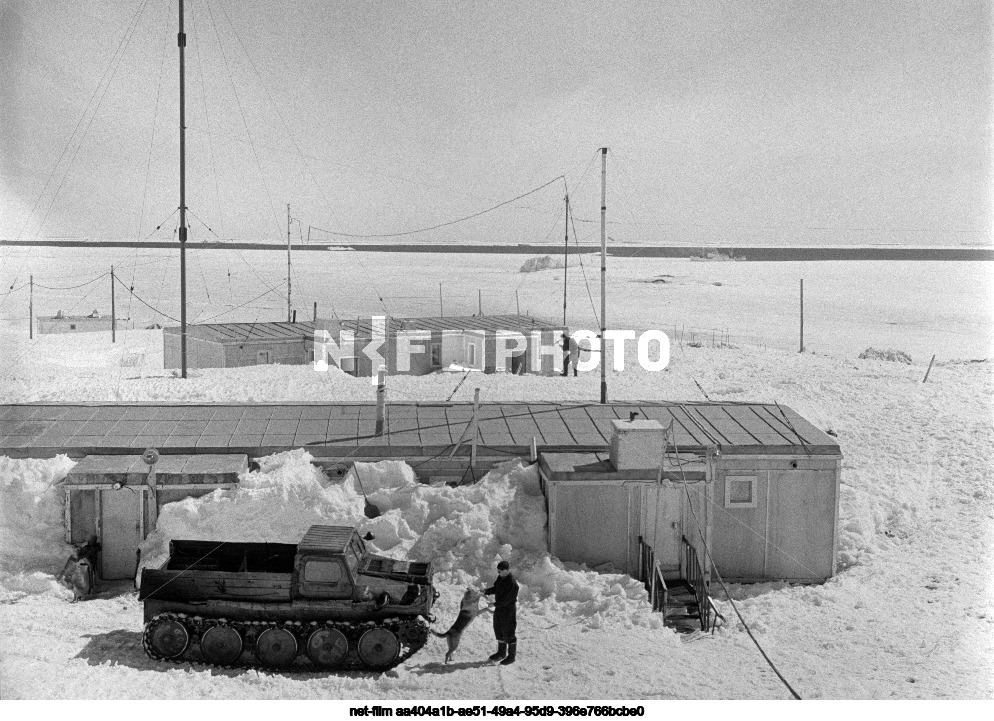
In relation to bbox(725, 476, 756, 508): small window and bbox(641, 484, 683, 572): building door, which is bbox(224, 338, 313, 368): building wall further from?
bbox(725, 476, 756, 508): small window

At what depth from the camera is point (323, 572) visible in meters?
7.97

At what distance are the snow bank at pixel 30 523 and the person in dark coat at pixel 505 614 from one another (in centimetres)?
453

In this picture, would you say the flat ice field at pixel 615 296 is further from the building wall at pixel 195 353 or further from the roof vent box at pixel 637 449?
the roof vent box at pixel 637 449

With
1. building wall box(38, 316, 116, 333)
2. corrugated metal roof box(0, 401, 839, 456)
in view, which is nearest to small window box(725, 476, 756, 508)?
corrugated metal roof box(0, 401, 839, 456)

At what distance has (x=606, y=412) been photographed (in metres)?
12.6

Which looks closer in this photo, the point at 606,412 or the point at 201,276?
the point at 606,412

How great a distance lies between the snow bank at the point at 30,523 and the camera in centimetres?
963

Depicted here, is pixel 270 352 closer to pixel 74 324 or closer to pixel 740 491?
pixel 740 491

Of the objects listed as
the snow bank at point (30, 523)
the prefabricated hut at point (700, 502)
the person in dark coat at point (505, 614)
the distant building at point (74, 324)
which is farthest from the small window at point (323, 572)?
the distant building at point (74, 324)

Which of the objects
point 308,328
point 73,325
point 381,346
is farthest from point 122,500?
point 73,325

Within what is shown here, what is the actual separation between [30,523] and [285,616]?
3.49 metres
